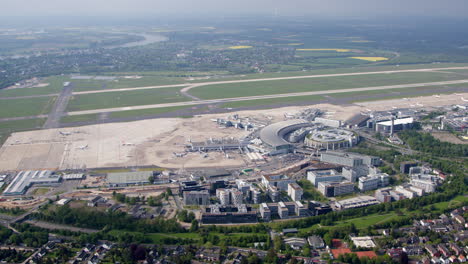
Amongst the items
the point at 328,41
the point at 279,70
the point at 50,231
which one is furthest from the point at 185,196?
the point at 328,41

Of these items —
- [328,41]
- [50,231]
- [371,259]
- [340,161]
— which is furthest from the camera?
[328,41]

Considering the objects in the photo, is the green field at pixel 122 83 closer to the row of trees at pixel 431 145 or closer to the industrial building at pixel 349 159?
the row of trees at pixel 431 145

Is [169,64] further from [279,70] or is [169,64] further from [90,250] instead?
[90,250]

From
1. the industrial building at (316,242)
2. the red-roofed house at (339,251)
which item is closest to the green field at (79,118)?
the industrial building at (316,242)

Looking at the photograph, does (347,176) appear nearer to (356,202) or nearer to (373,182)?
(373,182)

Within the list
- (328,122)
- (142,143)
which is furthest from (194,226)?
(328,122)

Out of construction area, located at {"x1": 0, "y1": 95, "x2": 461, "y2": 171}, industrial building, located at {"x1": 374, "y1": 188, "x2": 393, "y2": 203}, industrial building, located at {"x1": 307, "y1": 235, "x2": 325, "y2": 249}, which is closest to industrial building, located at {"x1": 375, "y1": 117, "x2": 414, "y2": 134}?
construction area, located at {"x1": 0, "y1": 95, "x2": 461, "y2": 171}
